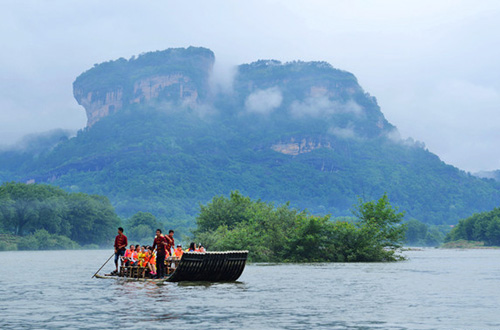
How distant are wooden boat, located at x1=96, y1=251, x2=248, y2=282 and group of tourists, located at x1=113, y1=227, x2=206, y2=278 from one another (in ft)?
1.62

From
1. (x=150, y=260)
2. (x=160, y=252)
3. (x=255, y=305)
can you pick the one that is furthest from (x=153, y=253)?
(x=255, y=305)

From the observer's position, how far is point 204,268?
36312 mm

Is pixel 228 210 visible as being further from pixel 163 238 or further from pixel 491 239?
pixel 491 239

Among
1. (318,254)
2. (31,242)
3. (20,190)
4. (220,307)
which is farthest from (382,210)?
(20,190)

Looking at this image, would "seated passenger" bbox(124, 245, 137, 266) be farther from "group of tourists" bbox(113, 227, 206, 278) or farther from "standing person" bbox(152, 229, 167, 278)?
"standing person" bbox(152, 229, 167, 278)

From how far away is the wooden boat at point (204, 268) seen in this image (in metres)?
35.1

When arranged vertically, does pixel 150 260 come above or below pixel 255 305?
above

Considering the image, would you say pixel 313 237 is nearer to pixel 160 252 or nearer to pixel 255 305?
pixel 160 252

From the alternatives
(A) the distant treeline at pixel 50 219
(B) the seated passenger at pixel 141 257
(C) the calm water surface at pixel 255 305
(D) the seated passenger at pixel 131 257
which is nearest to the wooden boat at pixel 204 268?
(B) the seated passenger at pixel 141 257

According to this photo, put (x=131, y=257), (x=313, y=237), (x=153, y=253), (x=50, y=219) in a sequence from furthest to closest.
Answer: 1. (x=50, y=219)
2. (x=313, y=237)
3. (x=131, y=257)
4. (x=153, y=253)

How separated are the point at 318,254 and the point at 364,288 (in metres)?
32.0

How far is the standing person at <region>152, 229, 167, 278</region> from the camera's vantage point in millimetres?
35594

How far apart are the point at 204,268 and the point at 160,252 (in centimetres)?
251

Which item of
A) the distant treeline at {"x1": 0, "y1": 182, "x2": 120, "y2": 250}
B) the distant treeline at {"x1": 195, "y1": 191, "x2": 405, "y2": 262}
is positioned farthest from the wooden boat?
the distant treeline at {"x1": 0, "y1": 182, "x2": 120, "y2": 250}
